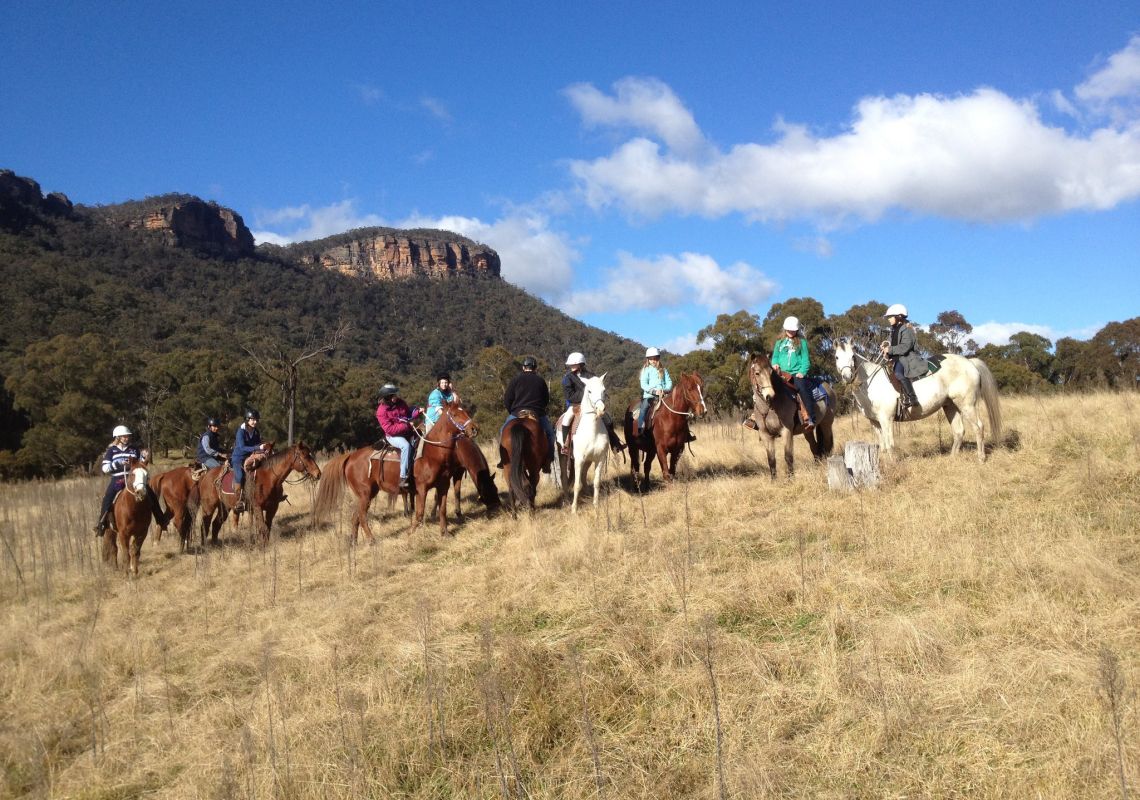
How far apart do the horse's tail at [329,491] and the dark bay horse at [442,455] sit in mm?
1709

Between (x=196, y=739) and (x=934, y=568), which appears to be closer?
(x=196, y=739)

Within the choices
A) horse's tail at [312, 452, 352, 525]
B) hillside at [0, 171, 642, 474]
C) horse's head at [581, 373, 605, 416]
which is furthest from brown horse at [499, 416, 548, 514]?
hillside at [0, 171, 642, 474]

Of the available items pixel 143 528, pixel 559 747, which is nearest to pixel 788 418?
pixel 559 747

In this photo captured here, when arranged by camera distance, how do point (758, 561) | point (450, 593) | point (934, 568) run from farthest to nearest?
point (450, 593), point (758, 561), point (934, 568)

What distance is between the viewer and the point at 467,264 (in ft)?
450

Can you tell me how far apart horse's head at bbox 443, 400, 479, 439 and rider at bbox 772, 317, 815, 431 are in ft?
17.1

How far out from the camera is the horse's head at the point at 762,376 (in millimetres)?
10148

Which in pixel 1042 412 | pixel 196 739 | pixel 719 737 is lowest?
pixel 196 739

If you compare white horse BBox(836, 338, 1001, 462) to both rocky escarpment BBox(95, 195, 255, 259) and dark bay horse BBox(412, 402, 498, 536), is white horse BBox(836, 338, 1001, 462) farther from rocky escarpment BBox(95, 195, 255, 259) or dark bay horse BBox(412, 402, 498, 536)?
rocky escarpment BBox(95, 195, 255, 259)

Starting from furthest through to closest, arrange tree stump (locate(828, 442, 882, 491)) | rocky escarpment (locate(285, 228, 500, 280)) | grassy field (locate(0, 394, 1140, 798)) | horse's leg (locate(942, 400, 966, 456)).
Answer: rocky escarpment (locate(285, 228, 500, 280)), horse's leg (locate(942, 400, 966, 456)), tree stump (locate(828, 442, 882, 491)), grassy field (locate(0, 394, 1140, 798))

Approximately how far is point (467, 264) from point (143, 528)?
131 m

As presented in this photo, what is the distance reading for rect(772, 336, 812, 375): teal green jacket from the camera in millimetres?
10805

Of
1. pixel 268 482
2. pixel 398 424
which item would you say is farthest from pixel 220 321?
pixel 398 424

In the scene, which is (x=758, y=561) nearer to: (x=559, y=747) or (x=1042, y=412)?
(x=559, y=747)
